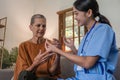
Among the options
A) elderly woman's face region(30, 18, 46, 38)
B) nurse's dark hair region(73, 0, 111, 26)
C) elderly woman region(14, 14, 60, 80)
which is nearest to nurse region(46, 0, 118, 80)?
nurse's dark hair region(73, 0, 111, 26)

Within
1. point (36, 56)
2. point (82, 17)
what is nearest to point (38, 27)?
point (36, 56)

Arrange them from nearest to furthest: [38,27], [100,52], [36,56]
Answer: [100,52] → [36,56] → [38,27]

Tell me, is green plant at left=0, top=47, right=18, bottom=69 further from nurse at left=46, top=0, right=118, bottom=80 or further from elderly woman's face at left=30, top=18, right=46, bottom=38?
nurse at left=46, top=0, right=118, bottom=80

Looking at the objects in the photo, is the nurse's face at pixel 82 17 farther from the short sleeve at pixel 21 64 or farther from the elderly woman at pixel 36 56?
the short sleeve at pixel 21 64

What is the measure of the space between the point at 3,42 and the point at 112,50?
14.2ft

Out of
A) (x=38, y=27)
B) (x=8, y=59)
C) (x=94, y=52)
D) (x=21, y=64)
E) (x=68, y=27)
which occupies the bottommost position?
(x=8, y=59)

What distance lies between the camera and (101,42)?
1.18 meters

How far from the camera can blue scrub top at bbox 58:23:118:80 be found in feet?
3.86

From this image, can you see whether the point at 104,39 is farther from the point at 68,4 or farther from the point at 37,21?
the point at 68,4

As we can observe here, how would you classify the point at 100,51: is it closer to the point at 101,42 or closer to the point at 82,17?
the point at 101,42

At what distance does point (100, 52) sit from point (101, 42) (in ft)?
0.18

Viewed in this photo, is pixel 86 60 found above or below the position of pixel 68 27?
below

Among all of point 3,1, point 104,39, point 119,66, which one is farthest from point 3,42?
point 104,39

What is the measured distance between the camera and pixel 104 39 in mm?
1186
